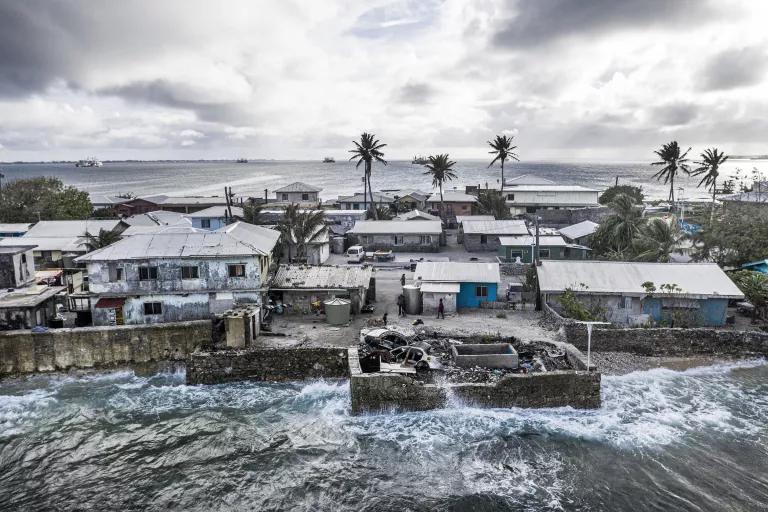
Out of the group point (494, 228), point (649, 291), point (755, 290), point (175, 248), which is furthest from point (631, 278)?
point (175, 248)

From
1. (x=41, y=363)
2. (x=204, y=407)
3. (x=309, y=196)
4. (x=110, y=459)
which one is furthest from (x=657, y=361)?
(x=309, y=196)

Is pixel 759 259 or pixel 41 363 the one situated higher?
pixel 759 259

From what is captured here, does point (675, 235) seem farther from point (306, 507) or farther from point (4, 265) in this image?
point (4, 265)

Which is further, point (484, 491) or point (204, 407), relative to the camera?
point (204, 407)

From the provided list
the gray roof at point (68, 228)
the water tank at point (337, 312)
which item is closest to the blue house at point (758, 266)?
the water tank at point (337, 312)

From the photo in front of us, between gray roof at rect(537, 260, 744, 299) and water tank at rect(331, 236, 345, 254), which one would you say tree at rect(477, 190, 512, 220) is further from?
gray roof at rect(537, 260, 744, 299)

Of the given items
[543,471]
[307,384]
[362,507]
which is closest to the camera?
[362,507]

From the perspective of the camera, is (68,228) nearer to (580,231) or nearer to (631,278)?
(631,278)

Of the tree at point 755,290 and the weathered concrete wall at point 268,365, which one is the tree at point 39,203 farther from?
the tree at point 755,290
